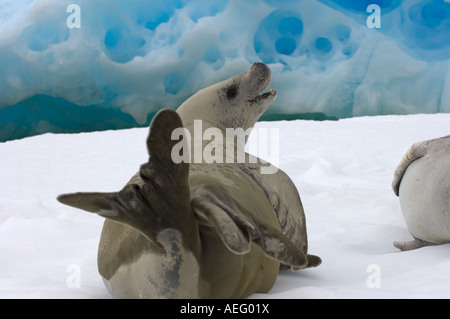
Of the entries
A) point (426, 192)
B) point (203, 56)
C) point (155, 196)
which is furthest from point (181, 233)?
point (203, 56)

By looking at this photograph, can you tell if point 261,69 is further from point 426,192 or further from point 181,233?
point 181,233

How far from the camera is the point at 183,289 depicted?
1119 mm

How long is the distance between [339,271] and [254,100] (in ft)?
2.53

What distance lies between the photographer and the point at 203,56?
784 centimetres

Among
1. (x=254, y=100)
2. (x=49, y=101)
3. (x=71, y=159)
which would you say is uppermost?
(x=49, y=101)

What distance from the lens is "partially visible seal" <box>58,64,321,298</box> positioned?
1002 mm

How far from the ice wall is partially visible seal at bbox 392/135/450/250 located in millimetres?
5696

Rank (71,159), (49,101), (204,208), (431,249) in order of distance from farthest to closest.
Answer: (49,101) < (71,159) < (431,249) < (204,208)

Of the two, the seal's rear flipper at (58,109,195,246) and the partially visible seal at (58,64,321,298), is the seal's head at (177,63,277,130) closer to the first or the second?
the partially visible seal at (58,64,321,298)

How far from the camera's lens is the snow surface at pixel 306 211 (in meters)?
1.57

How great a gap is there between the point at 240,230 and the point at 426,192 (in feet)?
4.25

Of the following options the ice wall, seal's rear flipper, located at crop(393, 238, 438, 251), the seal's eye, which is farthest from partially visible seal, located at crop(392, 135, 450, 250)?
the ice wall
